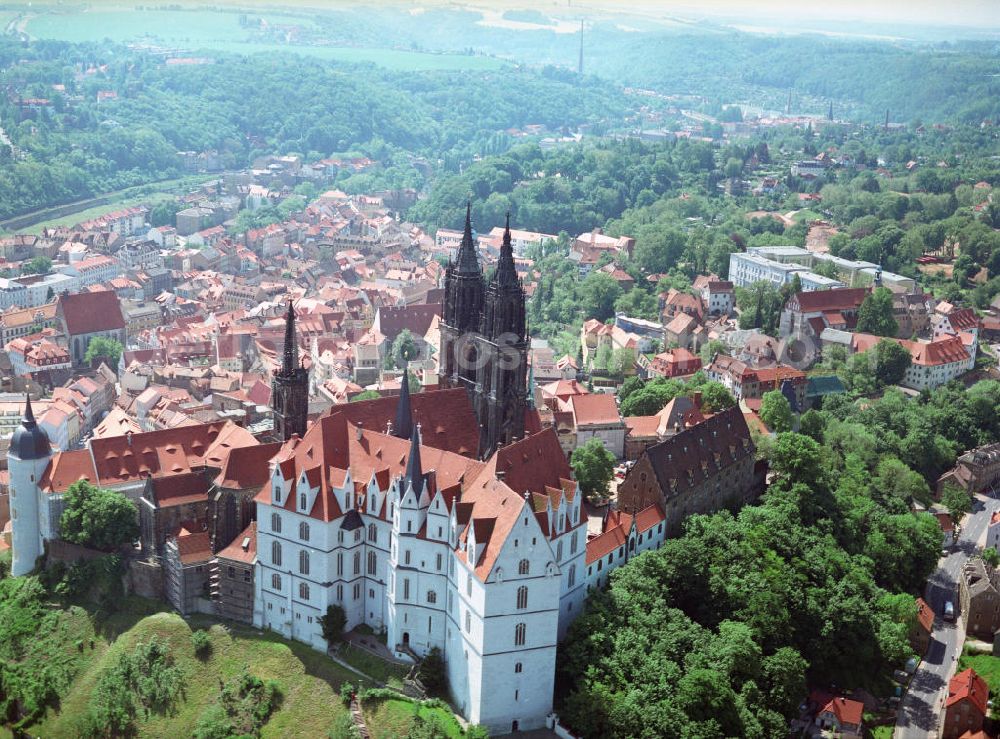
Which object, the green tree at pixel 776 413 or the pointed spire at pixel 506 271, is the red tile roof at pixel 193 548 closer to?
the pointed spire at pixel 506 271

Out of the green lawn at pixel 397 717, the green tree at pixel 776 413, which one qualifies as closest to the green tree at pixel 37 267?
the green tree at pixel 776 413

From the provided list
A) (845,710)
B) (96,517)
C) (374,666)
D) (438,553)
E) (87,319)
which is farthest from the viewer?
(87,319)

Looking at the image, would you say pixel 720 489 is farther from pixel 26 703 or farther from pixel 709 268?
pixel 709 268

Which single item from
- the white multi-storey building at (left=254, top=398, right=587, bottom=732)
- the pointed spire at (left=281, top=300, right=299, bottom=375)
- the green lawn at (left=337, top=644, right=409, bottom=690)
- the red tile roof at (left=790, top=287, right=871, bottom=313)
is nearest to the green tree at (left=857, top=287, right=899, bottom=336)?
the red tile roof at (left=790, top=287, right=871, bottom=313)

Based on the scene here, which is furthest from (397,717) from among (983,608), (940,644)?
(983,608)

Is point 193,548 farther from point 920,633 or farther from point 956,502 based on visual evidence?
point 956,502

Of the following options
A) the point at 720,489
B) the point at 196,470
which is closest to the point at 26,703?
the point at 196,470
